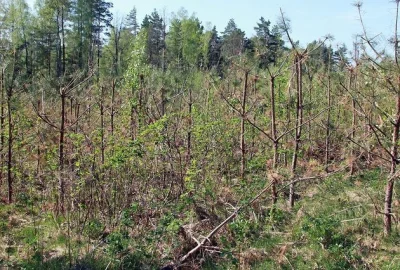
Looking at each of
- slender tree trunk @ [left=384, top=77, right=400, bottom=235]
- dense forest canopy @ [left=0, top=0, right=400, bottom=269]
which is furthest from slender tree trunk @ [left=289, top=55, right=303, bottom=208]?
slender tree trunk @ [left=384, top=77, right=400, bottom=235]

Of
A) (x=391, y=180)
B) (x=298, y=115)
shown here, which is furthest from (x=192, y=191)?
(x=391, y=180)

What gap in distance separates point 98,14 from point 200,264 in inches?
1357

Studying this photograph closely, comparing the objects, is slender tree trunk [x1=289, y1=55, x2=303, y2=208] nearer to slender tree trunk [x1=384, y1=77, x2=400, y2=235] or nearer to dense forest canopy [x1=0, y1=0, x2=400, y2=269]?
dense forest canopy [x1=0, y1=0, x2=400, y2=269]

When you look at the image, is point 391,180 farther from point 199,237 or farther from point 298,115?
point 199,237

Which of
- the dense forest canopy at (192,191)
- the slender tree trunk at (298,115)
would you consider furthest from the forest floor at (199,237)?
the slender tree trunk at (298,115)

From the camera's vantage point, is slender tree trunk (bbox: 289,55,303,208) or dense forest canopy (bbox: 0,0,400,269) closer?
dense forest canopy (bbox: 0,0,400,269)

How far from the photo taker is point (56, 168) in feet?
22.4

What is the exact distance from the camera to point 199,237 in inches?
236

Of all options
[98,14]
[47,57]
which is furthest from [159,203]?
[98,14]

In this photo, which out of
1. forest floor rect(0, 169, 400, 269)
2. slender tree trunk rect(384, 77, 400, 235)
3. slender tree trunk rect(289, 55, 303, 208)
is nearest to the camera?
forest floor rect(0, 169, 400, 269)

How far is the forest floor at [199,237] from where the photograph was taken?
5.52m

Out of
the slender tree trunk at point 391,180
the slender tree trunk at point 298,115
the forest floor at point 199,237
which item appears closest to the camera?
the forest floor at point 199,237

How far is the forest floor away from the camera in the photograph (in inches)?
217

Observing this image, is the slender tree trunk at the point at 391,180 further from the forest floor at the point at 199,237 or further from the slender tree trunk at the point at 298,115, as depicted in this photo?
the slender tree trunk at the point at 298,115
